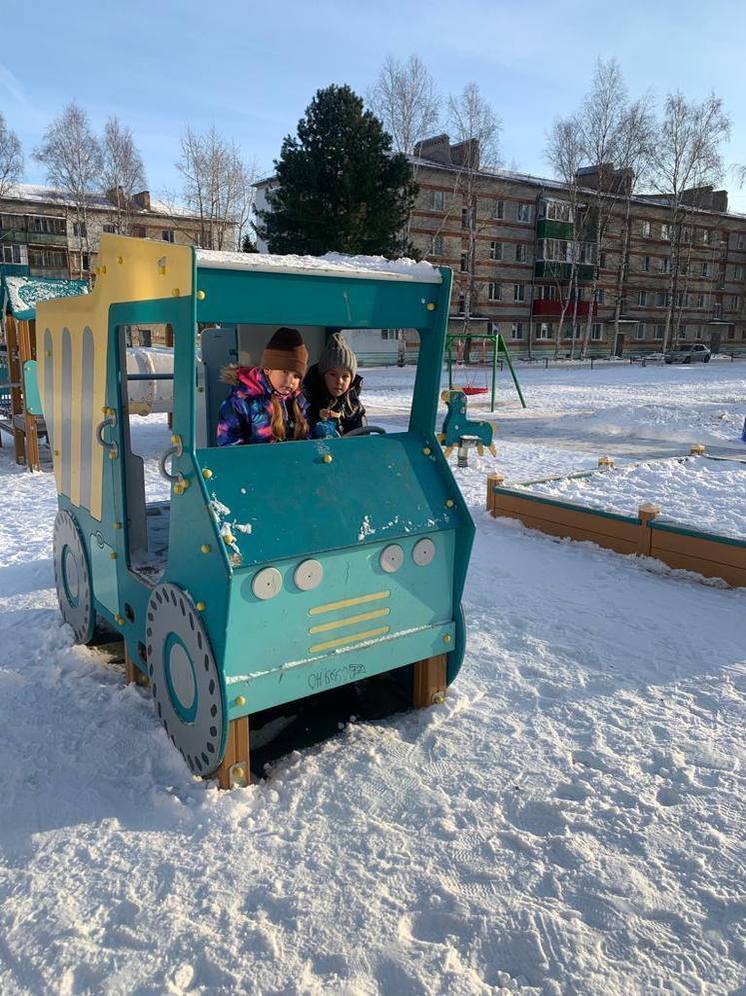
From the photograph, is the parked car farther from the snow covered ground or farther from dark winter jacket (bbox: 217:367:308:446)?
dark winter jacket (bbox: 217:367:308:446)

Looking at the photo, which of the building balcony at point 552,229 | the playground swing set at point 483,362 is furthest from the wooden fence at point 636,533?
the building balcony at point 552,229

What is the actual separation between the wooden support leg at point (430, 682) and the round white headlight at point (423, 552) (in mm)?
551

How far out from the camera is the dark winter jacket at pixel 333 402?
3.46 m

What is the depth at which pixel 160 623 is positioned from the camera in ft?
9.33

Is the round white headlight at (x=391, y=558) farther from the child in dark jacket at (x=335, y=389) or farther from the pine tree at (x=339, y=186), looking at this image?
the pine tree at (x=339, y=186)

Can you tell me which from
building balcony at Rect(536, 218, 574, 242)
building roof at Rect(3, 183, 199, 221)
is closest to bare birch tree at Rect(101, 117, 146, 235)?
building roof at Rect(3, 183, 199, 221)

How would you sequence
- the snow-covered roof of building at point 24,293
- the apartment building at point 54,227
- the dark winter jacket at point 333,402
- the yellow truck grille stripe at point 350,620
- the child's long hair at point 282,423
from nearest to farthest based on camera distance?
1. the yellow truck grille stripe at point 350,620
2. the child's long hair at point 282,423
3. the dark winter jacket at point 333,402
4. the snow-covered roof of building at point 24,293
5. the apartment building at point 54,227

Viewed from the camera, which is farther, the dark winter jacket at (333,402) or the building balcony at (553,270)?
the building balcony at (553,270)

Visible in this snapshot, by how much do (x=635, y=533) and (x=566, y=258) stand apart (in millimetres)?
41366

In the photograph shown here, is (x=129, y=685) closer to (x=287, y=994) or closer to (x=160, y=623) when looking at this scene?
(x=160, y=623)

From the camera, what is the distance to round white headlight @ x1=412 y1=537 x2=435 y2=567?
9.52 ft

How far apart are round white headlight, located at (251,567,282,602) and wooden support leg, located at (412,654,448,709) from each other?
3.27 ft

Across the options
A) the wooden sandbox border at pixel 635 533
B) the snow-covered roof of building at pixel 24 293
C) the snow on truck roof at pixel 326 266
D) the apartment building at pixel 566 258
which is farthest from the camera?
the apartment building at pixel 566 258

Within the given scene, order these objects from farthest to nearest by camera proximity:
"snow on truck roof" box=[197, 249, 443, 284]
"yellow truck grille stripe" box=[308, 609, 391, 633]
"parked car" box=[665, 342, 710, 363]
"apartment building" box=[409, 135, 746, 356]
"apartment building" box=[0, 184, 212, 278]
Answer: "apartment building" box=[0, 184, 212, 278] < "apartment building" box=[409, 135, 746, 356] < "parked car" box=[665, 342, 710, 363] < "yellow truck grille stripe" box=[308, 609, 391, 633] < "snow on truck roof" box=[197, 249, 443, 284]
